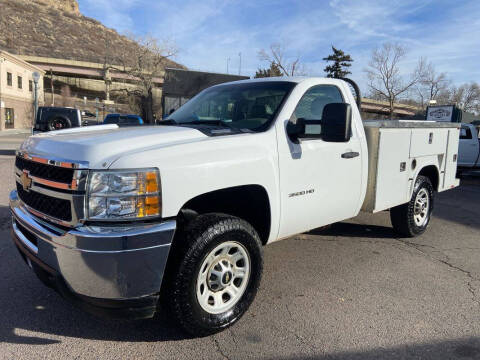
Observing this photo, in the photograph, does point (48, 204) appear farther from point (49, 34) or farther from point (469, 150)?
point (49, 34)

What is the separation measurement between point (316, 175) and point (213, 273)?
132 centimetres

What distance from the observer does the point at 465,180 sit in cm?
1281

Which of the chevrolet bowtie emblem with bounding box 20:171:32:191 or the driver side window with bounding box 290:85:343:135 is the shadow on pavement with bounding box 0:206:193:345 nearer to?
the chevrolet bowtie emblem with bounding box 20:171:32:191

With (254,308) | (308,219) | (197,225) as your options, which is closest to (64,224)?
(197,225)

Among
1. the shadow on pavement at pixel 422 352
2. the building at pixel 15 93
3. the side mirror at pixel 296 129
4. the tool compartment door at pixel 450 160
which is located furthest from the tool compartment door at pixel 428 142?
the building at pixel 15 93

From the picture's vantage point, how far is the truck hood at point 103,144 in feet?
7.61

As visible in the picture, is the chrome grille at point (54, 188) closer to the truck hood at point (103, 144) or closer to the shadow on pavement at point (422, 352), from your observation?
the truck hood at point (103, 144)

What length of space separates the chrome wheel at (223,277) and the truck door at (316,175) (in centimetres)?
50

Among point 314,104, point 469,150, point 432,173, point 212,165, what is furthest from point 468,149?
point 212,165

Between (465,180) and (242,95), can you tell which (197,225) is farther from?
(465,180)

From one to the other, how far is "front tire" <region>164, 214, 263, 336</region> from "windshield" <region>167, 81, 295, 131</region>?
96 cm

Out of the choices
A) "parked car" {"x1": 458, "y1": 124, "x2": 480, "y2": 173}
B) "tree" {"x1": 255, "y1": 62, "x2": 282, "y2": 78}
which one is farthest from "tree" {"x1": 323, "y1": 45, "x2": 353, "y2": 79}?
"parked car" {"x1": 458, "y1": 124, "x2": 480, "y2": 173}

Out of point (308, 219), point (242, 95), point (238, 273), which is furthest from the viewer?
point (242, 95)

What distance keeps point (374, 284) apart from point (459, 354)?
45.7 inches
